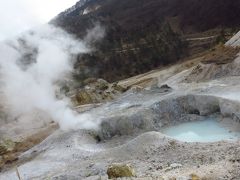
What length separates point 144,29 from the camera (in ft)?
267

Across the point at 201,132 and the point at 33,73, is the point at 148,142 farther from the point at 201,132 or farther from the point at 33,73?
the point at 33,73

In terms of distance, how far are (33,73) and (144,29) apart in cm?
4852

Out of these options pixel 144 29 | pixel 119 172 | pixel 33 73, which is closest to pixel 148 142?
pixel 119 172

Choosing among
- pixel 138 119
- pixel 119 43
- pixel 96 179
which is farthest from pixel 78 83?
pixel 96 179

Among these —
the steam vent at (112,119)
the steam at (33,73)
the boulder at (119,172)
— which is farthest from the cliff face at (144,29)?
the boulder at (119,172)

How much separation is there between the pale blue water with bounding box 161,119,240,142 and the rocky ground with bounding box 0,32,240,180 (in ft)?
1.79

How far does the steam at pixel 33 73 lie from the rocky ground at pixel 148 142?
1736 millimetres

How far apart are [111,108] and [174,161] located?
1380 centimetres

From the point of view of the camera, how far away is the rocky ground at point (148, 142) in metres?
17.7

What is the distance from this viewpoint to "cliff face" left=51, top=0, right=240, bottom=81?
6297cm

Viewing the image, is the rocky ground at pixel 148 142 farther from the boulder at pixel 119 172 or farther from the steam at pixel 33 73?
the steam at pixel 33 73

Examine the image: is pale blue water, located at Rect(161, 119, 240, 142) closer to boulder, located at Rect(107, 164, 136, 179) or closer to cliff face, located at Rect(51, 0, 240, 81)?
boulder, located at Rect(107, 164, 136, 179)

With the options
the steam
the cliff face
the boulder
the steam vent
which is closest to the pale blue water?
the steam vent

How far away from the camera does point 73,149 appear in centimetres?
2506
